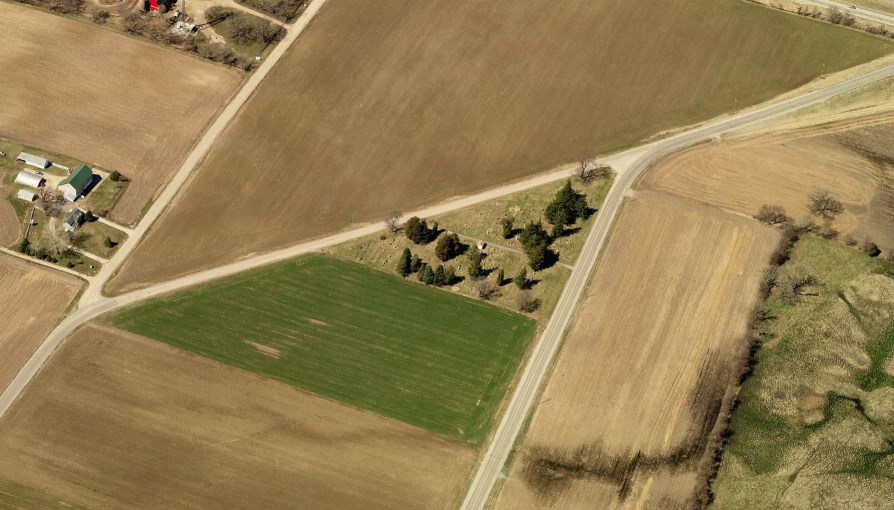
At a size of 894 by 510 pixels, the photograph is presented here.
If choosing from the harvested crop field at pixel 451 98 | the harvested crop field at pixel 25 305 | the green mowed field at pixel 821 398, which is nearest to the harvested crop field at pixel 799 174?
the green mowed field at pixel 821 398

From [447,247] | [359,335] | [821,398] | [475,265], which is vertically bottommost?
[359,335]

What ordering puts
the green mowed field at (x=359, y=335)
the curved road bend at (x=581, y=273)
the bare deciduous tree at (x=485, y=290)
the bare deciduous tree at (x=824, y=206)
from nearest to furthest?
1. the curved road bend at (x=581, y=273)
2. the green mowed field at (x=359, y=335)
3. the bare deciduous tree at (x=485, y=290)
4. the bare deciduous tree at (x=824, y=206)

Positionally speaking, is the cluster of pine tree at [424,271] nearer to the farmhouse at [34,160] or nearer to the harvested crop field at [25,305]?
the harvested crop field at [25,305]

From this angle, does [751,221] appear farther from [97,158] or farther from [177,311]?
[97,158]

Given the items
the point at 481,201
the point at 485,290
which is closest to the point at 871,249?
the point at 485,290

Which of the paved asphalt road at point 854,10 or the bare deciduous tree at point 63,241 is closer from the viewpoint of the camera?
the bare deciduous tree at point 63,241

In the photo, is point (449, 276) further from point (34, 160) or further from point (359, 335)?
point (34, 160)

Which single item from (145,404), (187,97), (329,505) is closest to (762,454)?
(329,505)
